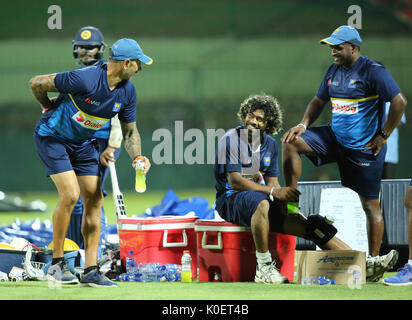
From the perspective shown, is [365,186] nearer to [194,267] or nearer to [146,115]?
[194,267]

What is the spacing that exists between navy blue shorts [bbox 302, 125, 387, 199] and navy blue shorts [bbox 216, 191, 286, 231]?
619mm

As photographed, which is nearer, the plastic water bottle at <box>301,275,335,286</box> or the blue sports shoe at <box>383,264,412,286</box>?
the blue sports shoe at <box>383,264,412,286</box>

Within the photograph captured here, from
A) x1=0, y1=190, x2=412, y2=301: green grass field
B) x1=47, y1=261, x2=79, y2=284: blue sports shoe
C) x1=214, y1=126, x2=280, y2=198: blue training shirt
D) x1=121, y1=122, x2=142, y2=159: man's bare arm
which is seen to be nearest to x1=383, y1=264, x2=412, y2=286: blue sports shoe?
x1=0, y1=190, x2=412, y2=301: green grass field

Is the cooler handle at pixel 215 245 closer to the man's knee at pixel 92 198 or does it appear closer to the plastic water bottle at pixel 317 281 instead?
the plastic water bottle at pixel 317 281

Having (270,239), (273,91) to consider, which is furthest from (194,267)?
(273,91)

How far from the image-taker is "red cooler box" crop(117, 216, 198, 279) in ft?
18.9

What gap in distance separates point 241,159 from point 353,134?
969 mm

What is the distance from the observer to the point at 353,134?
565 centimetres

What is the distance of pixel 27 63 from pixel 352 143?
1438cm

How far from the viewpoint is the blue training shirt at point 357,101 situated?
5.50 metres

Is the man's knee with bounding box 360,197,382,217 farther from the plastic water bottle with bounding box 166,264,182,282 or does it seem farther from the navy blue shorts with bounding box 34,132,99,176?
the navy blue shorts with bounding box 34,132,99,176

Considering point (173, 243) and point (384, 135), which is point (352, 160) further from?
point (173, 243)

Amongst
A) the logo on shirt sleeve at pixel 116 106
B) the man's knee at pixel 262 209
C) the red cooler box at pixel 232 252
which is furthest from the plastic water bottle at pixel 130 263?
the logo on shirt sleeve at pixel 116 106

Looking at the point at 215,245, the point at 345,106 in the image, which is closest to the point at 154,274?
the point at 215,245
